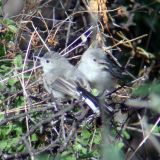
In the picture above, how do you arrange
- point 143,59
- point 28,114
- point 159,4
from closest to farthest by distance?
1. point 28,114
2. point 159,4
3. point 143,59

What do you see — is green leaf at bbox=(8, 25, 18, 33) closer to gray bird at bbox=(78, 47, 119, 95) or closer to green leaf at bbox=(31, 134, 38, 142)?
gray bird at bbox=(78, 47, 119, 95)

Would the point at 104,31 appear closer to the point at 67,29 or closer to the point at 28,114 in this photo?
the point at 67,29

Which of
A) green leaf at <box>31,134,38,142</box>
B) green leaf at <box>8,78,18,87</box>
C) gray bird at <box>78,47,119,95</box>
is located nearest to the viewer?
green leaf at <box>31,134,38,142</box>

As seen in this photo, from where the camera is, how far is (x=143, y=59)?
5641 mm

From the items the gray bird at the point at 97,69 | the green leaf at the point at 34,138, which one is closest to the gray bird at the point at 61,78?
the gray bird at the point at 97,69

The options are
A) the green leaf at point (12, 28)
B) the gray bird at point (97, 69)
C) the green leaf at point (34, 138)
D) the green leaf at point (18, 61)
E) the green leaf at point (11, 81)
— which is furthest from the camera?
the gray bird at point (97, 69)

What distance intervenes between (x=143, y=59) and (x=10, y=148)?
198 cm

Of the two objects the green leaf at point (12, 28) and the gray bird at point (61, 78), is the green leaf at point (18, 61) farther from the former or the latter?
the green leaf at point (12, 28)

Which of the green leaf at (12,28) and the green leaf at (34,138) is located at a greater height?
the green leaf at (12,28)

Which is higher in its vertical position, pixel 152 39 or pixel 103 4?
pixel 103 4

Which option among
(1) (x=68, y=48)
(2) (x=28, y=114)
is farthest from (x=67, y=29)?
(2) (x=28, y=114)

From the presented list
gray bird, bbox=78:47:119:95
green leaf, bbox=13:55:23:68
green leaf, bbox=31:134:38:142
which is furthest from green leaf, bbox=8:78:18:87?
gray bird, bbox=78:47:119:95

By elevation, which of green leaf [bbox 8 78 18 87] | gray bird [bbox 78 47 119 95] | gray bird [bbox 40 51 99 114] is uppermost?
green leaf [bbox 8 78 18 87]

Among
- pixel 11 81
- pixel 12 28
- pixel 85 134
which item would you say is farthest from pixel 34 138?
pixel 12 28
